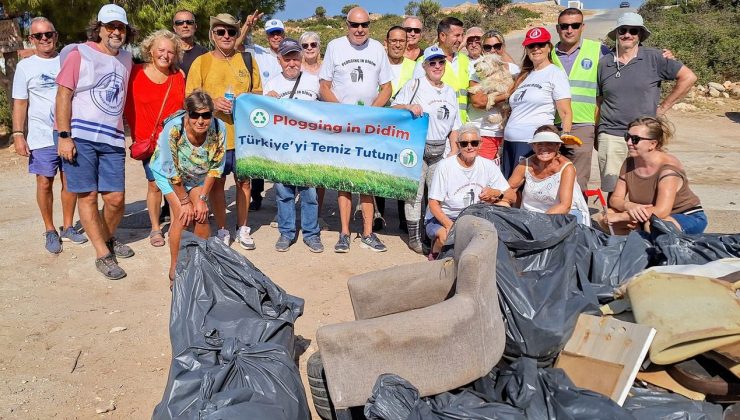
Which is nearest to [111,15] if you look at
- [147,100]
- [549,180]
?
[147,100]

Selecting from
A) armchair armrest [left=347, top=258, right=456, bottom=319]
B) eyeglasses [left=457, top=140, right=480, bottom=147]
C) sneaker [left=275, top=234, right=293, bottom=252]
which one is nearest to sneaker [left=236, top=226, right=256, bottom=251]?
sneaker [left=275, top=234, right=293, bottom=252]

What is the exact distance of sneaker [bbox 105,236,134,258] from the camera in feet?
19.9

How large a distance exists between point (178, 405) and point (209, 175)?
8.66ft

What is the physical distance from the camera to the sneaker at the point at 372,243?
248 inches

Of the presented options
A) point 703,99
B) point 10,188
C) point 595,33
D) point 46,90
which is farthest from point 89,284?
point 595,33

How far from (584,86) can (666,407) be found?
3583 mm

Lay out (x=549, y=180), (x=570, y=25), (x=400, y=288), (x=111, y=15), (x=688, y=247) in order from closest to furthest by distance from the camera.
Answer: (x=400, y=288) < (x=688, y=247) < (x=549, y=180) < (x=111, y=15) < (x=570, y=25)

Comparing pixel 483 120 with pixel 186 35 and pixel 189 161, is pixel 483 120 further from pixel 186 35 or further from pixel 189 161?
pixel 186 35

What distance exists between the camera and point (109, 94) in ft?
18.5

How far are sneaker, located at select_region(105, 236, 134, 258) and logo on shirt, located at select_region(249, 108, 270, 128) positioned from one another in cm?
166

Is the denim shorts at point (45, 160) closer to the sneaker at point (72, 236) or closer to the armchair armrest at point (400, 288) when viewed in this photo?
the sneaker at point (72, 236)

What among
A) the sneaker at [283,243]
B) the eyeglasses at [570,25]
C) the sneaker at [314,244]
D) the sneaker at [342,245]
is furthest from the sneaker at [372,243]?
the eyeglasses at [570,25]

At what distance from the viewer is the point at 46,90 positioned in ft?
20.8

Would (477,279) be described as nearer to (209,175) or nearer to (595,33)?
(209,175)
